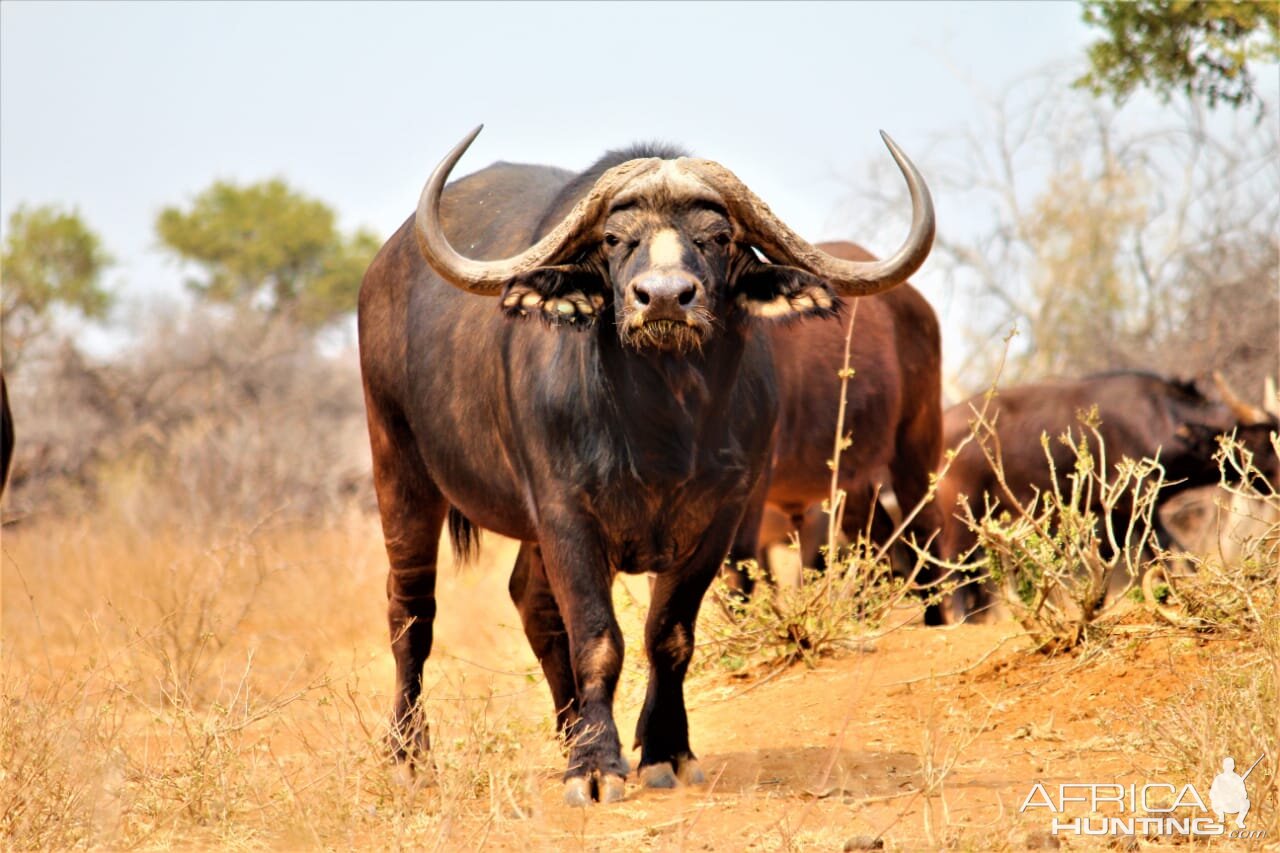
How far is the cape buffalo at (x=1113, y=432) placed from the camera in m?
13.7

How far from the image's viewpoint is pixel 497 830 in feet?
14.9

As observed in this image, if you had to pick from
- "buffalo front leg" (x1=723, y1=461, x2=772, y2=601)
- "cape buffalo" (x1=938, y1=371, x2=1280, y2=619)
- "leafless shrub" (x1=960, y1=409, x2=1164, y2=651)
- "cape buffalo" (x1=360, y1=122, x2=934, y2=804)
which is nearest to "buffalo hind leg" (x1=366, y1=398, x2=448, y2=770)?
"cape buffalo" (x1=360, y1=122, x2=934, y2=804)

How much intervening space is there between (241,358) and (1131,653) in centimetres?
1910

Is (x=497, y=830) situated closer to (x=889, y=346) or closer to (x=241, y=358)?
(x=889, y=346)

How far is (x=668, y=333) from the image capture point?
17.6ft

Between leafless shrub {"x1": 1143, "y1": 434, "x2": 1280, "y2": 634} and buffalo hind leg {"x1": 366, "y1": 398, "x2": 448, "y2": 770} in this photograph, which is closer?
leafless shrub {"x1": 1143, "y1": 434, "x2": 1280, "y2": 634}

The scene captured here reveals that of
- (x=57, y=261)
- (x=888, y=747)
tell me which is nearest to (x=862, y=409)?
(x=888, y=747)

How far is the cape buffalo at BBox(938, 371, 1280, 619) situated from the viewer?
45.1 feet

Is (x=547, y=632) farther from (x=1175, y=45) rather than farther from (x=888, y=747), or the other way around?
(x=1175, y=45)

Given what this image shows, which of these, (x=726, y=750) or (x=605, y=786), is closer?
(x=605, y=786)

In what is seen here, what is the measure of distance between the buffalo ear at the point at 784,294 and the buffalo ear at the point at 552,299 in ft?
1.68

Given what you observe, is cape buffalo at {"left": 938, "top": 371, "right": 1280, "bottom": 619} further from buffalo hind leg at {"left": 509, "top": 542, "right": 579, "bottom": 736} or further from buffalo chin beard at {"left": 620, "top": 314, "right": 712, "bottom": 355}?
buffalo chin beard at {"left": 620, "top": 314, "right": 712, "bottom": 355}

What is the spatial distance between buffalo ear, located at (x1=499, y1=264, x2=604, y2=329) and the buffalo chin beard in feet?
0.79

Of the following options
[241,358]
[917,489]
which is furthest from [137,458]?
[917,489]
